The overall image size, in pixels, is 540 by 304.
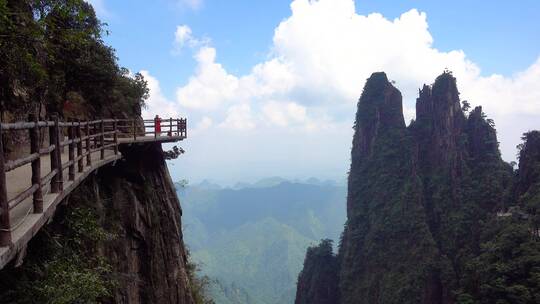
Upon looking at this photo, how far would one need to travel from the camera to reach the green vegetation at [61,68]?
9859mm

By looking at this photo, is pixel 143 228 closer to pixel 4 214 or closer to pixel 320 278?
pixel 4 214

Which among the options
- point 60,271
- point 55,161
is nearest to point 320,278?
point 60,271

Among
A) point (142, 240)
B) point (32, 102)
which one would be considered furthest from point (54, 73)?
→ point (142, 240)

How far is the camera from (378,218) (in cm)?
6625

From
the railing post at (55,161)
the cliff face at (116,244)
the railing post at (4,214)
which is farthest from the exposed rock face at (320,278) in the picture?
the railing post at (4,214)

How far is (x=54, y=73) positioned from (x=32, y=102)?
12.5 ft

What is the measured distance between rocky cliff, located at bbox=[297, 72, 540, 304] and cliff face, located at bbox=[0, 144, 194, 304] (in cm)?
3079

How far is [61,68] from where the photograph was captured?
16.8 meters

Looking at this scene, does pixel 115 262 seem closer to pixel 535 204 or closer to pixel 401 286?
pixel 535 204

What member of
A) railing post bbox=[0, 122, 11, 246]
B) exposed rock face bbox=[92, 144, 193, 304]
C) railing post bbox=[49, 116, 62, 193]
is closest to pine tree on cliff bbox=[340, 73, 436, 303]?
exposed rock face bbox=[92, 144, 193, 304]

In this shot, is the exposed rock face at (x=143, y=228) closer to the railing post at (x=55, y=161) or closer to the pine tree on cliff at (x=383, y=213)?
the railing post at (x=55, y=161)

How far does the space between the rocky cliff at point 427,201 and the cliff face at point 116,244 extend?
101 ft

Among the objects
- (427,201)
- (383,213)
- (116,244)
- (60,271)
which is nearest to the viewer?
(60,271)

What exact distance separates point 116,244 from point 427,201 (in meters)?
55.9
